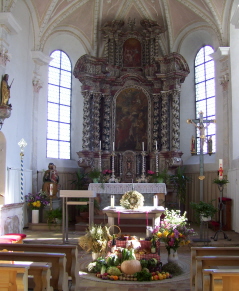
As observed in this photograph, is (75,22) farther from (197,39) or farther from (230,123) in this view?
(230,123)

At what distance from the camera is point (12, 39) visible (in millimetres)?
13102

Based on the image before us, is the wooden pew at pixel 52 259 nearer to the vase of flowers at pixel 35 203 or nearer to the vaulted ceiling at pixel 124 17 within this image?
the vase of flowers at pixel 35 203

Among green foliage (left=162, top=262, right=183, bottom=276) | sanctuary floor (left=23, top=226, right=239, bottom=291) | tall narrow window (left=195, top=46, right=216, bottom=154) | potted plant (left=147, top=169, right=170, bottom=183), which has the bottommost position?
sanctuary floor (left=23, top=226, right=239, bottom=291)

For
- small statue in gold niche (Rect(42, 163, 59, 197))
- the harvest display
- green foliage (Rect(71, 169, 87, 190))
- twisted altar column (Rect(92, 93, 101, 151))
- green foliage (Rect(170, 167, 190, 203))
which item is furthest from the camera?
twisted altar column (Rect(92, 93, 101, 151))

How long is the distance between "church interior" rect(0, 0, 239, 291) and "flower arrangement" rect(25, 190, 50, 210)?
0.31 meters

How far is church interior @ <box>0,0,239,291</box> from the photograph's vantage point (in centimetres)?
1416

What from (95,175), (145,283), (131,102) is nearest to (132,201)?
(145,283)

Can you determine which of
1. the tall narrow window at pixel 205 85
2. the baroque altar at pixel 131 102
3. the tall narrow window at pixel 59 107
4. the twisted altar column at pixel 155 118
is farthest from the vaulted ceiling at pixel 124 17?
the twisted altar column at pixel 155 118

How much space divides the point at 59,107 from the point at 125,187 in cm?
519

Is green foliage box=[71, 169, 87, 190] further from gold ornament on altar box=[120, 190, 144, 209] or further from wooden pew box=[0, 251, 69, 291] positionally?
wooden pew box=[0, 251, 69, 291]

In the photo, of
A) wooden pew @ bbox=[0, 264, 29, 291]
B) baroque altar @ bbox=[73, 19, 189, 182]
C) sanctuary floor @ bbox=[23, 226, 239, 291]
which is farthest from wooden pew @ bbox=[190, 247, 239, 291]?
baroque altar @ bbox=[73, 19, 189, 182]

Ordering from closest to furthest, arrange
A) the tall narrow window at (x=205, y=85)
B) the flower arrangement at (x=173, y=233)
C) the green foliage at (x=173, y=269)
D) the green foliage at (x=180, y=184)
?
the green foliage at (x=173, y=269), the flower arrangement at (x=173, y=233), the green foliage at (x=180, y=184), the tall narrow window at (x=205, y=85)

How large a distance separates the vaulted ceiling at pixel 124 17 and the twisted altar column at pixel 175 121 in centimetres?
241

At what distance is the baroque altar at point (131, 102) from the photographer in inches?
626
